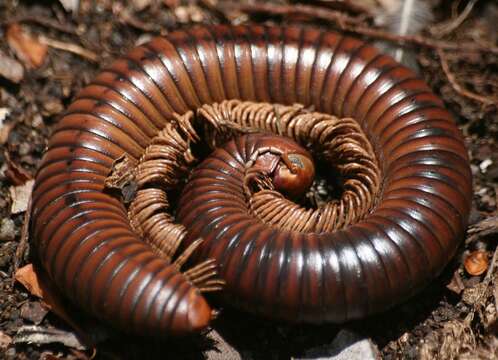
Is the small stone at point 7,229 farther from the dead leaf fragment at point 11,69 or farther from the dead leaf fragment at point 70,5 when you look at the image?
the dead leaf fragment at point 70,5

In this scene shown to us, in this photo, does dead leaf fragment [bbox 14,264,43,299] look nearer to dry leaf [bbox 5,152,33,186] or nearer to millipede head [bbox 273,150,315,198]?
dry leaf [bbox 5,152,33,186]

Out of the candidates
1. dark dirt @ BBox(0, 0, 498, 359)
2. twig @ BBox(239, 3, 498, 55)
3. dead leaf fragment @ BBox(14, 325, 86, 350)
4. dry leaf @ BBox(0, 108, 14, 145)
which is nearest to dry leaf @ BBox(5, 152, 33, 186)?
dark dirt @ BBox(0, 0, 498, 359)

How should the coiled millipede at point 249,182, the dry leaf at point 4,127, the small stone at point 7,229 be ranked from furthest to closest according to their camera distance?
1. the dry leaf at point 4,127
2. the small stone at point 7,229
3. the coiled millipede at point 249,182

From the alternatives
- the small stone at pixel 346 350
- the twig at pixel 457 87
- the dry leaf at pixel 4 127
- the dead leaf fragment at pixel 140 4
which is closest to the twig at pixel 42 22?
the dead leaf fragment at pixel 140 4

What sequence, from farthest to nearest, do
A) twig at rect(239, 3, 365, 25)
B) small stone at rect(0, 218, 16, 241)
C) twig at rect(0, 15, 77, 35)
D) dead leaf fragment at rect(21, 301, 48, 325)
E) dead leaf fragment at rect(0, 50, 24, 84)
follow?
twig at rect(239, 3, 365, 25)
twig at rect(0, 15, 77, 35)
dead leaf fragment at rect(0, 50, 24, 84)
small stone at rect(0, 218, 16, 241)
dead leaf fragment at rect(21, 301, 48, 325)

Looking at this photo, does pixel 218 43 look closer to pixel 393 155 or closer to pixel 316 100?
pixel 316 100

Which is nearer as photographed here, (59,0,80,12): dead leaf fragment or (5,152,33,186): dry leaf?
(5,152,33,186): dry leaf

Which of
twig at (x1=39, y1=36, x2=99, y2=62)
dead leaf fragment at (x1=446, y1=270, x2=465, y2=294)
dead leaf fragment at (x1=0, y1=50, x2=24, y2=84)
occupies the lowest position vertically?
dead leaf fragment at (x1=446, y1=270, x2=465, y2=294)
